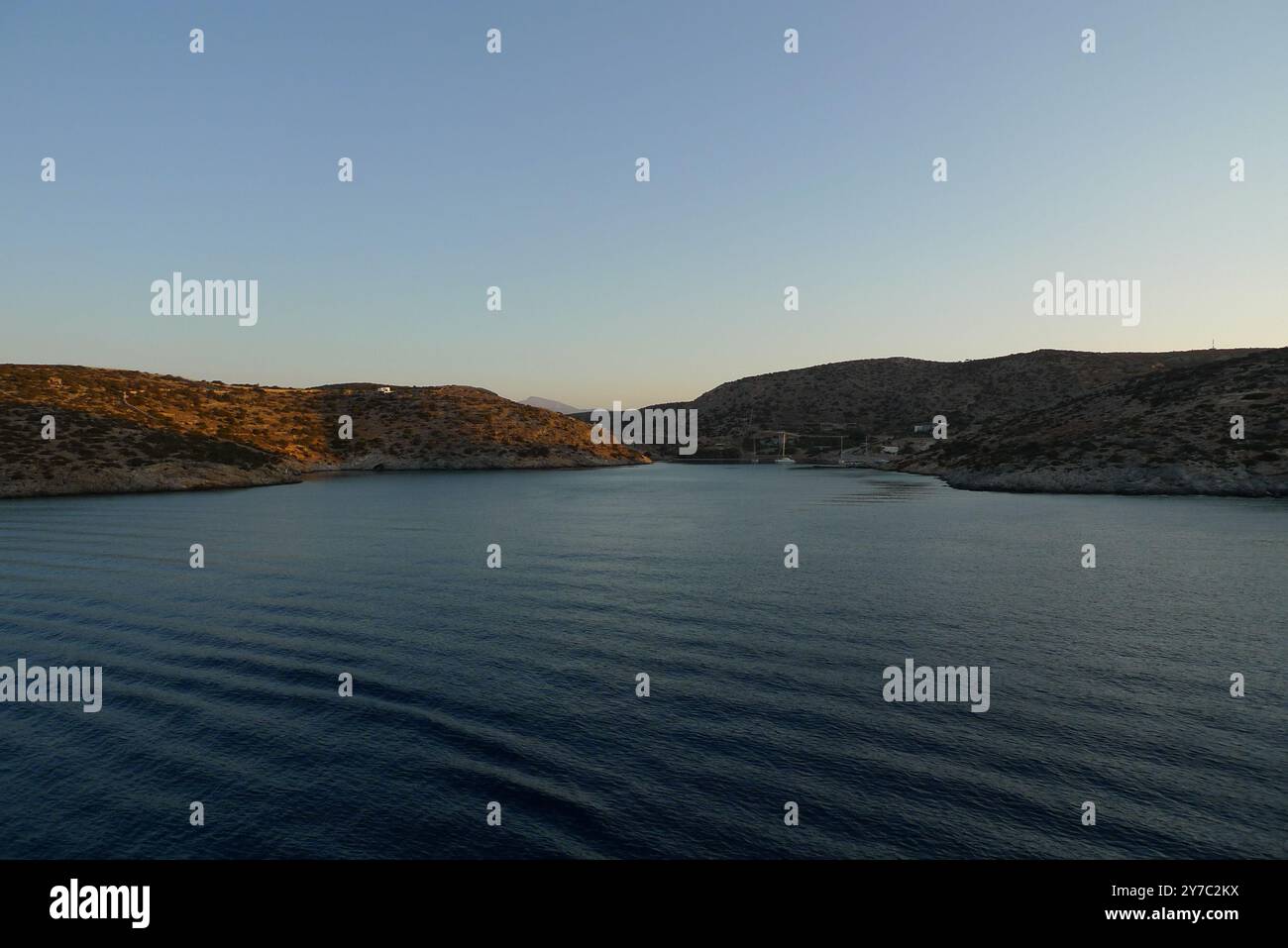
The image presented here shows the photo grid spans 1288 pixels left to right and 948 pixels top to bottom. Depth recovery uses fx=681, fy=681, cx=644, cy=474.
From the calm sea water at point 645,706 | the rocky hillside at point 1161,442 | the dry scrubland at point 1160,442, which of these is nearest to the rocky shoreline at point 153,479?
the calm sea water at point 645,706

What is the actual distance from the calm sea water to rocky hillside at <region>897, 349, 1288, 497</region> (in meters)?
49.4

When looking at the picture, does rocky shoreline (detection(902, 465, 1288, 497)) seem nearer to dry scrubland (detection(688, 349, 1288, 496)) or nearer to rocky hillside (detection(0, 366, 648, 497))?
dry scrubland (detection(688, 349, 1288, 496))

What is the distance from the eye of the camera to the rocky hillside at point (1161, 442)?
8962 cm

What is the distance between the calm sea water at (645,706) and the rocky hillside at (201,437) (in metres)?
59.6

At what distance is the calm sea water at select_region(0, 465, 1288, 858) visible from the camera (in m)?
14.4

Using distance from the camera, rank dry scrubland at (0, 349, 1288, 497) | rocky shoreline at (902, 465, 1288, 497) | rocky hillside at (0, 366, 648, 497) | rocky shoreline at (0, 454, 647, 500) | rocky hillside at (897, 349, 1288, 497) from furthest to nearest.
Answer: rocky hillside at (0, 366, 648, 497) → dry scrubland at (0, 349, 1288, 497) → rocky shoreline at (0, 454, 647, 500) → rocky hillside at (897, 349, 1288, 497) → rocky shoreline at (902, 465, 1288, 497)

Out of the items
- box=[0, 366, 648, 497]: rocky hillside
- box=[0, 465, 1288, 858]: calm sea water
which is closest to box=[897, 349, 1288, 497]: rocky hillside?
box=[0, 465, 1288, 858]: calm sea water

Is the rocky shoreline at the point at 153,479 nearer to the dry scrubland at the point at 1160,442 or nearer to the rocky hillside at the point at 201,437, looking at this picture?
Result: the rocky hillside at the point at 201,437

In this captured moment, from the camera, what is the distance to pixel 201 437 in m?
126

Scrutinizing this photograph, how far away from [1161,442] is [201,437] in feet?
523

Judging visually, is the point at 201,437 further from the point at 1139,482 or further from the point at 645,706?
the point at 1139,482

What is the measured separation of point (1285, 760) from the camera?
17000mm

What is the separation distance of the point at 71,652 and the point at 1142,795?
35660 millimetres

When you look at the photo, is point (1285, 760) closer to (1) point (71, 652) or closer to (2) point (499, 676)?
(2) point (499, 676)
